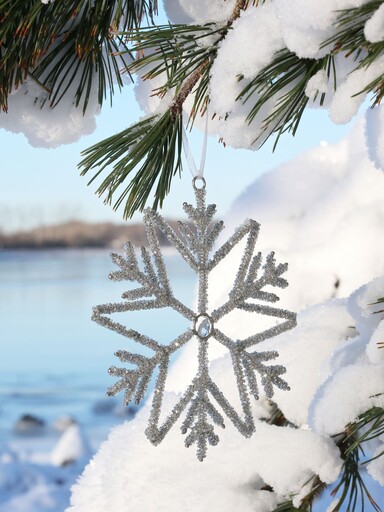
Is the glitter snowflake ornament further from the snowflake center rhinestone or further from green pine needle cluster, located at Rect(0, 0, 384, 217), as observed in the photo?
green pine needle cluster, located at Rect(0, 0, 384, 217)

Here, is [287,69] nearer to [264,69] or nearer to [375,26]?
[264,69]

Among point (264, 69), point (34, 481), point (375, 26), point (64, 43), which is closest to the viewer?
point (375, 26)

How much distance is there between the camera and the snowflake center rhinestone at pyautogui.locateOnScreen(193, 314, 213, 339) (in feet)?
2.79

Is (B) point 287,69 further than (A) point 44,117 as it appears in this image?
No

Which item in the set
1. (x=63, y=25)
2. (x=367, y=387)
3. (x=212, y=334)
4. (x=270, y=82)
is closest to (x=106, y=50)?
(x=63, y=25)

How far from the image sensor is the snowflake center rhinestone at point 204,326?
850mm

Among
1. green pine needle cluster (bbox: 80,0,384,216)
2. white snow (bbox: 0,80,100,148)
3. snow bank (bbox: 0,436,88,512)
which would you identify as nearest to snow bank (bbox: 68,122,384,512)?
green pine needle cluster (bbox: 80,0,384,216)

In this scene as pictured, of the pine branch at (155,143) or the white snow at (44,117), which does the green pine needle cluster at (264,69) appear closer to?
the pine branch at (155,143)

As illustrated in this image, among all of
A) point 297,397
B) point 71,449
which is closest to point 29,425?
point 71,449

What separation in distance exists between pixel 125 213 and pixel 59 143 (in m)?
0.25

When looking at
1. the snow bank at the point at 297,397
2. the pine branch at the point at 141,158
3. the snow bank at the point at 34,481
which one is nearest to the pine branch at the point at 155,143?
the pine branch at the point at 141,158

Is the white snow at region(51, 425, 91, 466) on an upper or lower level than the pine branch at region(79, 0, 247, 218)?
lower

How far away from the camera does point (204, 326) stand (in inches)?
33.5

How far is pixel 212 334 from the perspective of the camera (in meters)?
0.85
